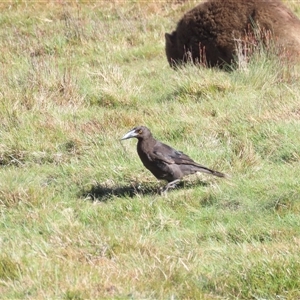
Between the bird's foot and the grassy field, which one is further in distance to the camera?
the bird's foot

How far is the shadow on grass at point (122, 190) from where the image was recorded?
6887 mm

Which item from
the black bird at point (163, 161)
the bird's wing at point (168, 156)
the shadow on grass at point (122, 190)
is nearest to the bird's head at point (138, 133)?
the black bird at point (163, 161)

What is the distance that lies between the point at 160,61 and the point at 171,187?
18.5 feet

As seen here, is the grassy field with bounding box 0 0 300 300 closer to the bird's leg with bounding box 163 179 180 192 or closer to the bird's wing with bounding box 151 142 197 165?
the bird's leg with bounding box 163 179 180 192

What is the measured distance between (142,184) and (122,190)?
0.86ft

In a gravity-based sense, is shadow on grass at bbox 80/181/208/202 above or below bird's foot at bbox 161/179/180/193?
below

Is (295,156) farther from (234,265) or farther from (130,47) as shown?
(130,47)

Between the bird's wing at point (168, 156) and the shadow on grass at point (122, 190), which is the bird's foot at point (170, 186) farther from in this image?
the bird's wing at point (168, 156)

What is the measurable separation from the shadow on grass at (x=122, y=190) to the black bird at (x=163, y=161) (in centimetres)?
14

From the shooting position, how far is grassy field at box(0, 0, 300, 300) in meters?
5.16

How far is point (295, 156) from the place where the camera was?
24.2ft

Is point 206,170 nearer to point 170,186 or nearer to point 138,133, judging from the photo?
point 170,186

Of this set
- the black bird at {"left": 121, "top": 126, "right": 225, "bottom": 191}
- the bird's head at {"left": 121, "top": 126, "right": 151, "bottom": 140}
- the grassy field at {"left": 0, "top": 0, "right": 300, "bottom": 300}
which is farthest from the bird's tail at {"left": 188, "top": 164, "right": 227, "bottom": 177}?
the bird's head at {"left": 121, "top": 126, "right": 151, "bottom": 140}

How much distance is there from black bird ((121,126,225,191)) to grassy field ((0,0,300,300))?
0.15 metres
